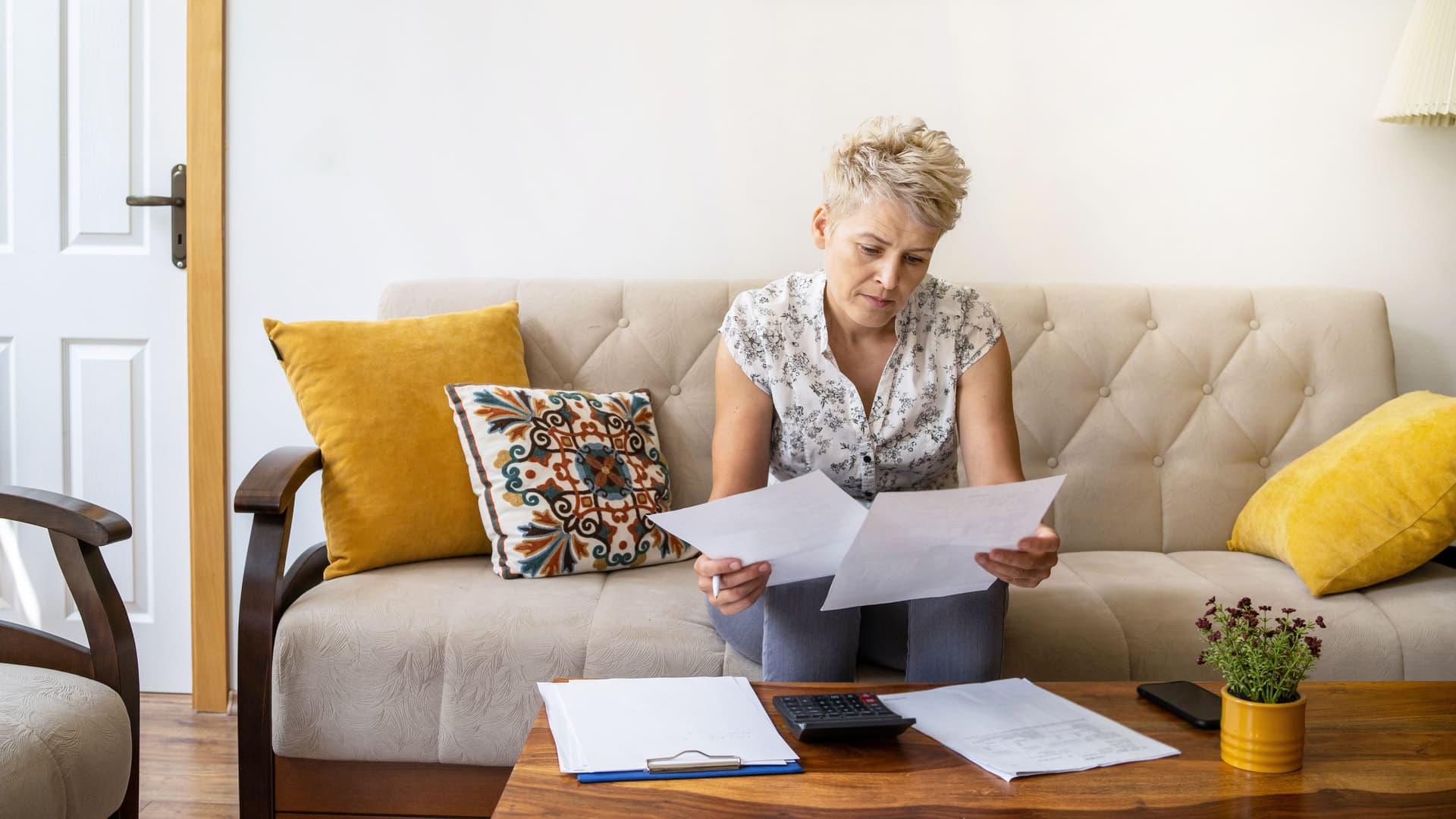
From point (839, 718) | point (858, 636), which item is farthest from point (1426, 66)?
point (839, 718)

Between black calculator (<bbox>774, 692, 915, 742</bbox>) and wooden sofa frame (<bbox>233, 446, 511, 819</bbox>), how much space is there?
622 millimetres

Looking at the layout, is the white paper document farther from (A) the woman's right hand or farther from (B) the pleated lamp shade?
(B) the pleated lamp shade

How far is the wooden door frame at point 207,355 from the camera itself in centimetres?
222

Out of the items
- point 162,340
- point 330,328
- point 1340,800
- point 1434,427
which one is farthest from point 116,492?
point 1434,427

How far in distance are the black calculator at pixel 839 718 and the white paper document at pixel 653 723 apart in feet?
0.09

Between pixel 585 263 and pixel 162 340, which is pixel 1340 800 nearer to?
pixel 585 263

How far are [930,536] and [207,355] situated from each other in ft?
5.74

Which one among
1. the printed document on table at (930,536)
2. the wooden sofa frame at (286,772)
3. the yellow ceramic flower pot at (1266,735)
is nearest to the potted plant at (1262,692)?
the yellow ceramic flower pot at (1266,735)

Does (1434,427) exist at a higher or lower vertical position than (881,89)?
lower

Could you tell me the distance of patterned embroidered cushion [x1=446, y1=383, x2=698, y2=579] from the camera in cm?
176

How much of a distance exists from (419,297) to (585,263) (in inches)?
14.9

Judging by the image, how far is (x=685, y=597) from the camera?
65.7 inches

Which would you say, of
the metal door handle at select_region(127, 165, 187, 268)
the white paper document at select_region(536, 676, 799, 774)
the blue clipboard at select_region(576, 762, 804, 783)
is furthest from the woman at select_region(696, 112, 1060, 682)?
the metal door handle at select_region(127, 165, 187, 268)

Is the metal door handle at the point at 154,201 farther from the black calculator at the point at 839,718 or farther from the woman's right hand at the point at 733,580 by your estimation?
the black calculator at the point at 839,718
